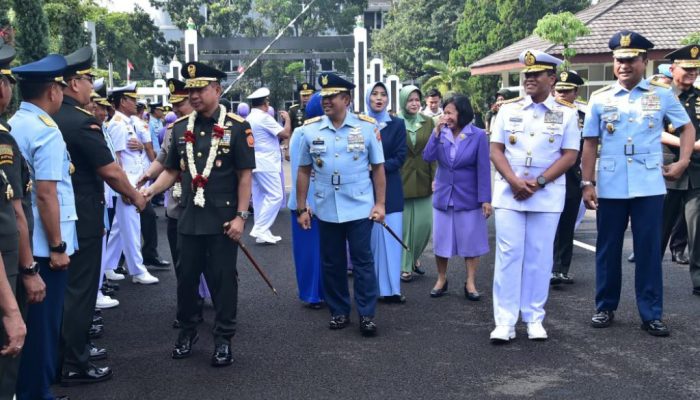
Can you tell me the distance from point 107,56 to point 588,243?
1554 inches

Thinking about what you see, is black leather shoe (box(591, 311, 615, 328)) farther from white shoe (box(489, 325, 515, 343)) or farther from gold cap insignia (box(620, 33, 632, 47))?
gold cap insignia (box(620, 33, 632, 47))

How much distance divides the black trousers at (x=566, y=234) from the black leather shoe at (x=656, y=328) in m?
1.85

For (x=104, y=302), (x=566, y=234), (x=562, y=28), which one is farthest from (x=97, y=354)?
(x=562, y=28)

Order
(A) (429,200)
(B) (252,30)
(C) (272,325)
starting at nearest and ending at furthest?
(C) (272,325)
(A) (429,200)
(B) (252,30)

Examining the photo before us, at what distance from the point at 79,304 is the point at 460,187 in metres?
3.51

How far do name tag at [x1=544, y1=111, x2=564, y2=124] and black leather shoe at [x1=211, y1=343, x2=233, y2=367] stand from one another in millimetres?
2714

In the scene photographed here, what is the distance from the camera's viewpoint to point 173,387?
15.5 feet

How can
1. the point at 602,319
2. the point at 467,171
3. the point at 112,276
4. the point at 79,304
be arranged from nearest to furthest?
the point at 79,304
the point at 602,319
the point at 467,171
the point at 112,276

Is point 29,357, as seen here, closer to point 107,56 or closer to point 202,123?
point 202,123

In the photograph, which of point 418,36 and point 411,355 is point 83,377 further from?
point 418,36

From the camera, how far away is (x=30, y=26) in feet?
43.6

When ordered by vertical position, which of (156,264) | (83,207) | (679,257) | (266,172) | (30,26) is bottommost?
(156,264)

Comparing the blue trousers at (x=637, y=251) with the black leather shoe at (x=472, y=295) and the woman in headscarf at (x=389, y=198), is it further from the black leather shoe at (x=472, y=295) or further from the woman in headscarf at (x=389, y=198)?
the woman in headscarf at (x=389, y=198)

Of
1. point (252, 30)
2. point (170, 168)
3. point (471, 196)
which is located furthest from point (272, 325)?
point (252, 30)
